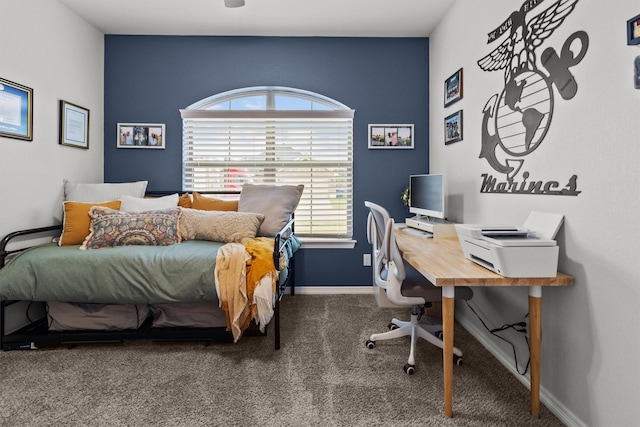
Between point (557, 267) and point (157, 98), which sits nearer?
point (557, 267)

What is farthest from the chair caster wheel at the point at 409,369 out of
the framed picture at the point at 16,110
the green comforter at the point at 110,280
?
the framed picture at the point at 16,110

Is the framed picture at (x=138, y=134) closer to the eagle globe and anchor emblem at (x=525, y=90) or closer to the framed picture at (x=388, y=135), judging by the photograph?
the framed picture at (x=388, y=135)

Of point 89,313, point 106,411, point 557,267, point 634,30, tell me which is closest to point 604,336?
point 557,267

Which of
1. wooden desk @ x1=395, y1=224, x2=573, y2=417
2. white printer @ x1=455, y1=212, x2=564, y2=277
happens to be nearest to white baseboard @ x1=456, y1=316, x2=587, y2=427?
wooden desk @ x1=395, y1=224, x2=573, y2=417

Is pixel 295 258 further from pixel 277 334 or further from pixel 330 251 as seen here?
pixel 277 334

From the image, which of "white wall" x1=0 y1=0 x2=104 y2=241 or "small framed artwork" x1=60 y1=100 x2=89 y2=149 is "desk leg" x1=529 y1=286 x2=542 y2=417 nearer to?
"white wall" x1=0 y1=0 x2=104 y2=241

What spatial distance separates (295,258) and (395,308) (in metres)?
1.07

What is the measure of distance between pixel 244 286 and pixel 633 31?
2079mm

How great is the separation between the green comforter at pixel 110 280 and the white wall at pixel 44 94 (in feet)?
1.61

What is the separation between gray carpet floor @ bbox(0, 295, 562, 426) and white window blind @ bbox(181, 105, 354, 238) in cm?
155

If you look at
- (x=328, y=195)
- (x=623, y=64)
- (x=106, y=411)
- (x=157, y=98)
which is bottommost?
(x=106, y=411)

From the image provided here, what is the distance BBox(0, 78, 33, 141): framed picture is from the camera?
2240 millimetres

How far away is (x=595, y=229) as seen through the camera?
1.37m

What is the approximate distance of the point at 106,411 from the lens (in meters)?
1.62
